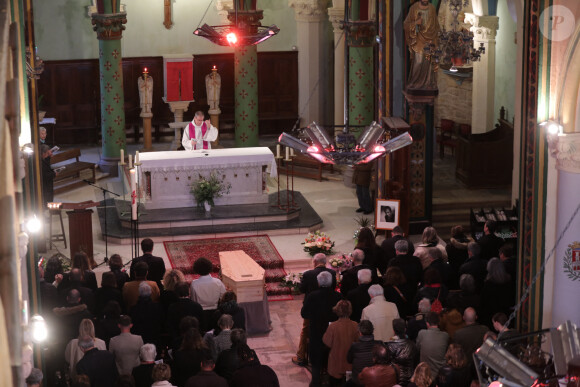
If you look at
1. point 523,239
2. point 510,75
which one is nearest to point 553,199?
point 523,239

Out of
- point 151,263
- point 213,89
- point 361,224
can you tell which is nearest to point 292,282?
point 361,224

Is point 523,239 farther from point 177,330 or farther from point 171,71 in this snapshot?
point 171,71

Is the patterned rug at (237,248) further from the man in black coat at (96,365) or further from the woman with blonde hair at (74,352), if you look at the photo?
the man in black coat at (96,365)

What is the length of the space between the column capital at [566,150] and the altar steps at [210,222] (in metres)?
7.82

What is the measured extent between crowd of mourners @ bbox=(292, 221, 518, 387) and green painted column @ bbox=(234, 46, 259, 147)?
882cm

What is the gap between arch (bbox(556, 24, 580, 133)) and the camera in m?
11.3

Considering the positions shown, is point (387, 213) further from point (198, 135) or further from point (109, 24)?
point (109, 24)

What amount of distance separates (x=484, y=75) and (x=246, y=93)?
485 centimetres

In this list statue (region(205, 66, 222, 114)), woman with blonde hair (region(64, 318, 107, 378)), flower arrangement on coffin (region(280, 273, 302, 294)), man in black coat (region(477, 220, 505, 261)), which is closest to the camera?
woman with blonde hair (region(64, 318, 107, 378))

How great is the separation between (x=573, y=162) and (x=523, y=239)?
1312 mm

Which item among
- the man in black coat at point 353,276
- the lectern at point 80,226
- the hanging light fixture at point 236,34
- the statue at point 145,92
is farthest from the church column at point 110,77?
the man in black coat at point 353,276

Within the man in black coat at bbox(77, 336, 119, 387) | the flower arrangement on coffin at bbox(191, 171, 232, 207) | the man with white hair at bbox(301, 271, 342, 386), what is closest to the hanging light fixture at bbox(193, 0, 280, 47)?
the flower arrangement on coffin at bbox(191, 171, 232, 207)

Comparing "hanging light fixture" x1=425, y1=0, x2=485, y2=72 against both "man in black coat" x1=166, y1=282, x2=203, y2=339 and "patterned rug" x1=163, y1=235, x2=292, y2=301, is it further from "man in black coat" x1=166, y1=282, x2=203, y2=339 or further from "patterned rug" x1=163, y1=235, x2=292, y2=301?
"patterned rug" x1=163, y1=235, x2=292, y2=301

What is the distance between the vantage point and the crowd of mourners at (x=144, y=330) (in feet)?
34.8
